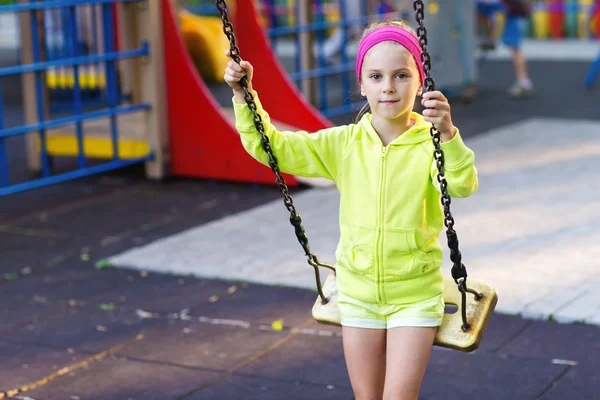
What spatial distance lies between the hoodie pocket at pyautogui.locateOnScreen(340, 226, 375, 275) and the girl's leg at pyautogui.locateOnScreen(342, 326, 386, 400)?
0.58 ft

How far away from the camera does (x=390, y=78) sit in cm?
268

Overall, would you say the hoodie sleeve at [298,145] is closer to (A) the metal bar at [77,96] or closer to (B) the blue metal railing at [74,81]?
(B) the blue metal railing at [74,81]

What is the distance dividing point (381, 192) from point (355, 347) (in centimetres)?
44

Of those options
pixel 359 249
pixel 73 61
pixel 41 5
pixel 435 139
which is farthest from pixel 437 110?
pixel 73 61

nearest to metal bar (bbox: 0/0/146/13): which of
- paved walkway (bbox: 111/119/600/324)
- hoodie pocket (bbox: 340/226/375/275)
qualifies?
paved walkway (bbox: 111/119/600/324)

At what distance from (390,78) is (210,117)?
5.08 meters

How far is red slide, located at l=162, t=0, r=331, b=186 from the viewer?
300 inches

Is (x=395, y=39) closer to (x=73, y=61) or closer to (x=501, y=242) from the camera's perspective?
(x=501, y=242)

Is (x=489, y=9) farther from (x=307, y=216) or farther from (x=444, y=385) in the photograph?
(x=444, y=385)

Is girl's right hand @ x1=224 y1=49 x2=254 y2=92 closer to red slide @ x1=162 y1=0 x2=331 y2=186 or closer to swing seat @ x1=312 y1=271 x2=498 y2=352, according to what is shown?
swing seat @ x1=312 y1=271 x2=498 y2=352

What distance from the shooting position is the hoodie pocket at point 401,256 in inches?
107

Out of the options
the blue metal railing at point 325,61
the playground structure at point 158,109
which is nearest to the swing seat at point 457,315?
the blue metal railing at point 325,61

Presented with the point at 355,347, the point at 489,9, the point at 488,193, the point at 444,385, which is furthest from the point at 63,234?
the point at 489,9

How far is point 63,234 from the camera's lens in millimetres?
6434
